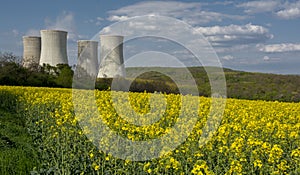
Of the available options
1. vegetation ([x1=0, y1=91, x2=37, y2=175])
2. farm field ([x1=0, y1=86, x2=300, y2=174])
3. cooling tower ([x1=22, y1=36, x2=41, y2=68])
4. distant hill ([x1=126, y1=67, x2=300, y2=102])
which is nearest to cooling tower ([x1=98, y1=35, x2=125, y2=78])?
distant hill ([x1=126, y1=67, x2=300, y2=102])

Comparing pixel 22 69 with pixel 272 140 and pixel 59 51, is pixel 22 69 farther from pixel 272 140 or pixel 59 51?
pixel 272 140

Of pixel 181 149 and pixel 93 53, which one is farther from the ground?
pixel 93 53

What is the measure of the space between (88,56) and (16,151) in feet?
60.4

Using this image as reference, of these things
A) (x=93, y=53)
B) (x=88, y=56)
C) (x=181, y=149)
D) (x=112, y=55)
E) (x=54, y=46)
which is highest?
(x=54, y=46)

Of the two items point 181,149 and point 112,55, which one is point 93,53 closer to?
point 112,55

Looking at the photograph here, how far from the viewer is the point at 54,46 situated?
74.0 feet

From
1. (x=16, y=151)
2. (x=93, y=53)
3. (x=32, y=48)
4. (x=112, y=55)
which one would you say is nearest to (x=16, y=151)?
(x=16, y=151)

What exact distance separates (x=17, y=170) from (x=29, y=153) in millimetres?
1050

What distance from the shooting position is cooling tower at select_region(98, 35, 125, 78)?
22047 mm

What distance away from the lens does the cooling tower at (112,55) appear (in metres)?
22.0

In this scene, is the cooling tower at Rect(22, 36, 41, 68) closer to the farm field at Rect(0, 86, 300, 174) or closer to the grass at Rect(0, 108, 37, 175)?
the grass at Rect(0, 108, 37, 175)

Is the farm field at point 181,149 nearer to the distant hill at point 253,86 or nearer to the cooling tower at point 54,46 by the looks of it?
the distant hill at point 253,86

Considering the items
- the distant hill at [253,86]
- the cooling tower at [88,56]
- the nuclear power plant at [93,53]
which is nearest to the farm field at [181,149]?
the distant hill at [253,86]

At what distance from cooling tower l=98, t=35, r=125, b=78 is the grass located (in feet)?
41.6
